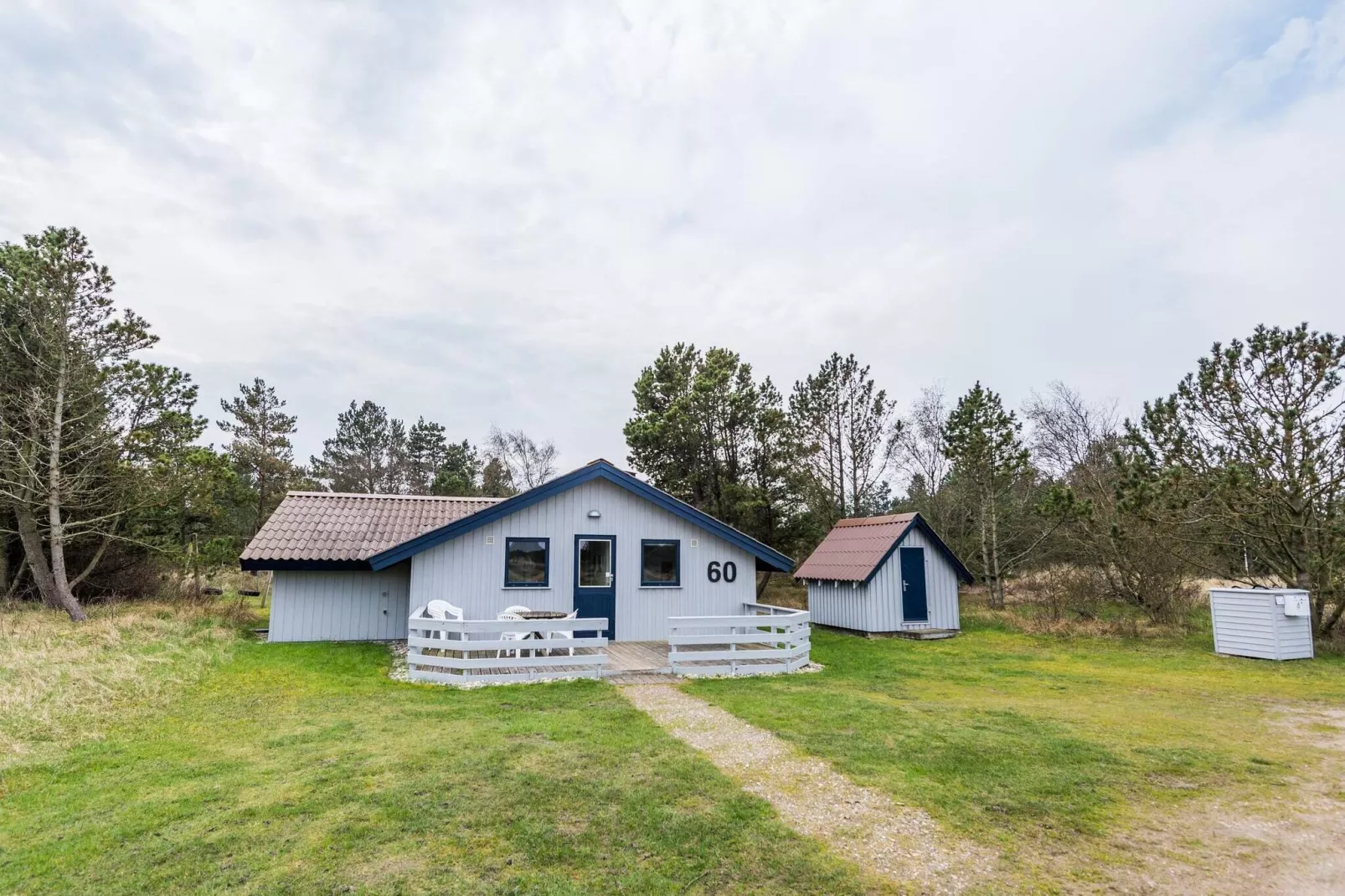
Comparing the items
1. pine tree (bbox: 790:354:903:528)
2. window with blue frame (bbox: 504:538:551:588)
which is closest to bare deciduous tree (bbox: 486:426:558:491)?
pine tree (bbox: 790:354:903:528)

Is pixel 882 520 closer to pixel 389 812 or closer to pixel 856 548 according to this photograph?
pixel 856 548

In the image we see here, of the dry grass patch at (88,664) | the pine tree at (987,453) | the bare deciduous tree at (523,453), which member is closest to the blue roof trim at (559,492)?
the dry grass patch at (88,664)

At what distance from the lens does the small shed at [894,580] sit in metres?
15.1

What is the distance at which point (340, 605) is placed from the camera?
13156mm

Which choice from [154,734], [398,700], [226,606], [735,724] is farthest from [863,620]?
[226,606]

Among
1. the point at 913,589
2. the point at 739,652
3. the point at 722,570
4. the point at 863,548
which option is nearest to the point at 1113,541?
the point at 913,589

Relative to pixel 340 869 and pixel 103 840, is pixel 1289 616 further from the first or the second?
pixel 103 840

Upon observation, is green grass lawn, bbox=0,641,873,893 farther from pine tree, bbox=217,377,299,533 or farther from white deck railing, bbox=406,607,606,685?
pine tree, bbox=217,377,299,533

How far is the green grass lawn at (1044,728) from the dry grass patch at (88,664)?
6363 millimetres

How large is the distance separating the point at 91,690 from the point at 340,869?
6308 millimetres

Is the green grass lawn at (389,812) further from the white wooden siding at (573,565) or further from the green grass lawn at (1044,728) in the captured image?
the white wooden siding at (573,565)

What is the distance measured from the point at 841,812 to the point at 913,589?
1185 centimetres

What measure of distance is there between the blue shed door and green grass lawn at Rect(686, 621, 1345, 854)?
9.54 ft

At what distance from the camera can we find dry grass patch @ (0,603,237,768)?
6.25m
